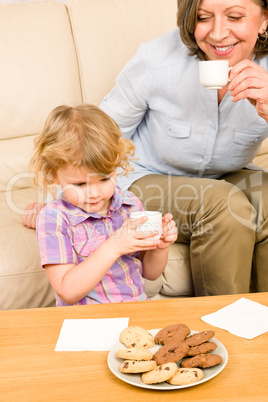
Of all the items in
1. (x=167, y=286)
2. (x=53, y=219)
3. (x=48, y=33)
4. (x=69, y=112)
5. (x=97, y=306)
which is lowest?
(x=167, y=286)

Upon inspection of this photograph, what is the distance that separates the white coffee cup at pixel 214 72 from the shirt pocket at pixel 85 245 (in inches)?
21.0

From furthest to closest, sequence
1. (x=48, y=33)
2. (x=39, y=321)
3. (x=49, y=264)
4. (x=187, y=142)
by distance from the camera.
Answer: (x=48, y=33) < (x=187, y=142) < (x=49, y=264) < (x=39, y=321)

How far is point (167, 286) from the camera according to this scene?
1.74m

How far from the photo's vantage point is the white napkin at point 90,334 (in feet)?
3.25

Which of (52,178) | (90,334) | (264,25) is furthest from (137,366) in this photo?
(264,25)

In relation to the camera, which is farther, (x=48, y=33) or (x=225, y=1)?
(x=48, y=33)

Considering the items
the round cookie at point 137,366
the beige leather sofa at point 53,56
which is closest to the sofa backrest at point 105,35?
the beige leather sofa at point 53,56

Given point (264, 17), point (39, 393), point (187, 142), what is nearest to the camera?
point (39, 393)

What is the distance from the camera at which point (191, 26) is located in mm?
1642

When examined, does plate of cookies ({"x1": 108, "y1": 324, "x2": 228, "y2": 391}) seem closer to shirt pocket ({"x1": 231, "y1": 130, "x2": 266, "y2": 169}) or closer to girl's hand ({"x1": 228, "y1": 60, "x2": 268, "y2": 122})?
girl's hand ({"x1": 228, "y1": 60, "x2": 268, "y2": 122})

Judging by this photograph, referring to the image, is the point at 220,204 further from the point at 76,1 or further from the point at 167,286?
the point at 76,1

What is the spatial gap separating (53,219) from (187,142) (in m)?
0.63

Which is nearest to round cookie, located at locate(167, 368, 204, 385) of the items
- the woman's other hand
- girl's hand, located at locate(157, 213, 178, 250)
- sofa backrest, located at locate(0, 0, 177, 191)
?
girl's hand, located at locate(157, 213, 178, 250)

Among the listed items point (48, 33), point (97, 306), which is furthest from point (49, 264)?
point (48, 33)
